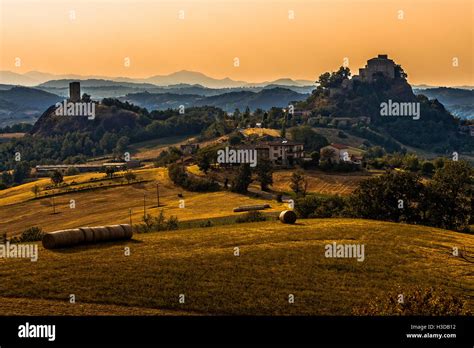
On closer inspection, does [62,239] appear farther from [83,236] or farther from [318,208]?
[318,208]

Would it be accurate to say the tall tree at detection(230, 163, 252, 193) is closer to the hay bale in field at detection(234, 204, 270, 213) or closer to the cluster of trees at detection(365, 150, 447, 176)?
the hay bale in field at detection(234, 204, 270, 213)

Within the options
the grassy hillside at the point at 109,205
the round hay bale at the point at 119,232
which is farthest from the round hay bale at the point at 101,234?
the grassy hillside at the point at 109,205

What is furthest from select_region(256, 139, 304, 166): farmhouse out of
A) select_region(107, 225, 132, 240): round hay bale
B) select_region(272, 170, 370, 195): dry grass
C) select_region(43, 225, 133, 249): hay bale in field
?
select_region(43, 225, 133, 249): hay bale in field

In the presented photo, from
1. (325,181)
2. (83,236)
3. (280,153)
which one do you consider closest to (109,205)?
(325,181)

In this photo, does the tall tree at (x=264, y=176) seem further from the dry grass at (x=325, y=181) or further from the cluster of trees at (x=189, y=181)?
the cluster of trees at (x=189, y=181)
